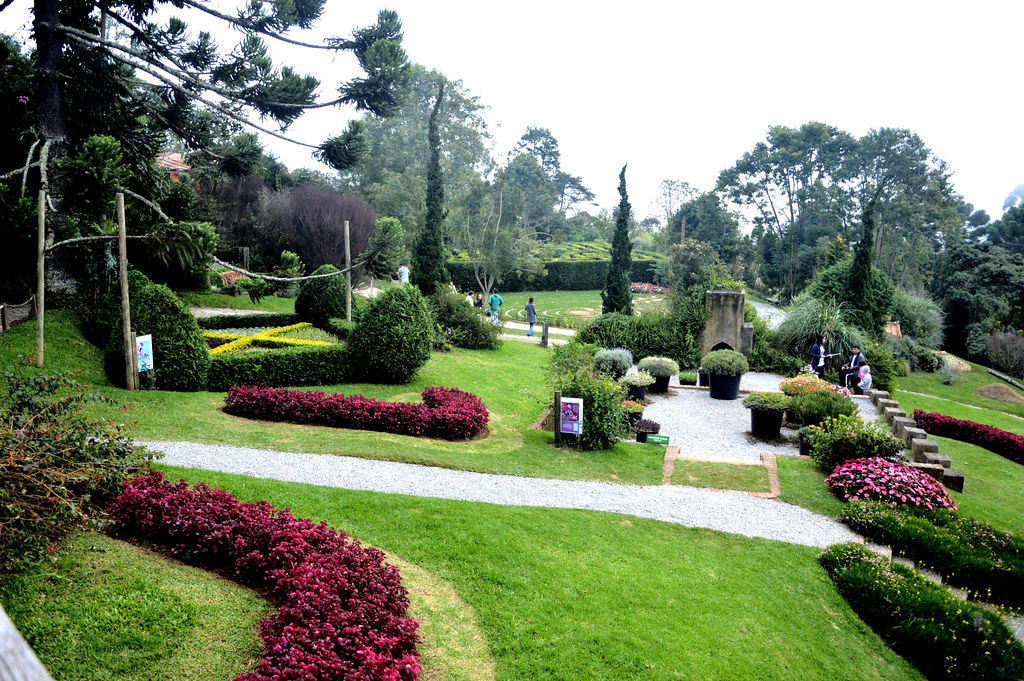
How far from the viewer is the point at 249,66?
48.4 feet

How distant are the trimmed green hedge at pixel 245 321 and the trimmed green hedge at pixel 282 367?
18.9 feet

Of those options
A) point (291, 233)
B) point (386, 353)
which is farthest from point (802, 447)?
point (291, 233)

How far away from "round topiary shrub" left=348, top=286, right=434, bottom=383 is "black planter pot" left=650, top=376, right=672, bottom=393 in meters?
5.74

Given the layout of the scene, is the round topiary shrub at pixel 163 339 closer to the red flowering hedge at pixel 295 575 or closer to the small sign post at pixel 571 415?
the red flowering hedge at pixel 295 575

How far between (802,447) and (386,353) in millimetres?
7703

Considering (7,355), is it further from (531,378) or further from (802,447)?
(802,447)

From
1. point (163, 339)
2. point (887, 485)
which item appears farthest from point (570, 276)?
point (887, 485)

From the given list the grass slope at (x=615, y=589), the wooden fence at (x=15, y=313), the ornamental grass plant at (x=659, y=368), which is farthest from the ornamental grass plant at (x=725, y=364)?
the wooden fence at (x=15, y=313)

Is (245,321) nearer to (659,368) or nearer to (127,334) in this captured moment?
(127,334)

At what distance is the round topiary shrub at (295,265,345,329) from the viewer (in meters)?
18.7

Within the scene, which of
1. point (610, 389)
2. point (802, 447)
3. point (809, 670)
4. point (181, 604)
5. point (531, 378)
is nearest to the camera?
point (181, 604)

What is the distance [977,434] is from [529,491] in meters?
12.4

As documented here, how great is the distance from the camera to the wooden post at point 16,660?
0.76m

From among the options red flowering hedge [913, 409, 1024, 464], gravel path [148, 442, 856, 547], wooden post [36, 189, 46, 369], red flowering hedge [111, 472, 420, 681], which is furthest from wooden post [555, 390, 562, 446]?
red flowering hedge [913, 409, 1024, 464]
